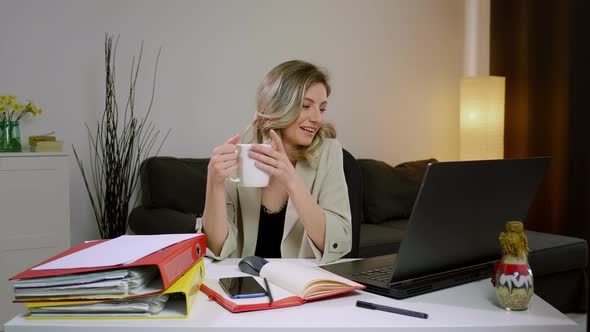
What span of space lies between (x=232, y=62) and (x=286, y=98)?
2.02m

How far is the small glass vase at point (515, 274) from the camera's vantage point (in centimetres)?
100

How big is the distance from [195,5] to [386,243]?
1869 millimetres

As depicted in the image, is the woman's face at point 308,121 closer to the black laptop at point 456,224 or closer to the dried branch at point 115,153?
the black laptop at point 456,224

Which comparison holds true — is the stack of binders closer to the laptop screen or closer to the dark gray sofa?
the laptop screen

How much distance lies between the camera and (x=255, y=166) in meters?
1.27

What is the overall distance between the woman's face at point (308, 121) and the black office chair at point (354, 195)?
0.16 meters

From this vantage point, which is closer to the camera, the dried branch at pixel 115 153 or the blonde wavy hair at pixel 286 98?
the blonde wavy hair at pixel 286 98

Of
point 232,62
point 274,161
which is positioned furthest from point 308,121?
point 232,62

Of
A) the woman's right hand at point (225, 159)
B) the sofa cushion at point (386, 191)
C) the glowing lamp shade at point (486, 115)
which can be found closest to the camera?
the woman's right hand at point (225, 159)

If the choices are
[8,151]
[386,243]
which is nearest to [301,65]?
[386,243]

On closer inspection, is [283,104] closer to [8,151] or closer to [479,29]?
[8,151]

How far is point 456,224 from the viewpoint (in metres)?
1.09

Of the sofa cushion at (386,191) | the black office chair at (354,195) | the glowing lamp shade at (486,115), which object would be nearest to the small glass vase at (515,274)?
the black office chair at (354,195)

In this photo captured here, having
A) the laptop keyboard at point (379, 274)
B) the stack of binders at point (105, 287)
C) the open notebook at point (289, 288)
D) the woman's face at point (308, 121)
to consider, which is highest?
the woman's face at point (308, 121)
